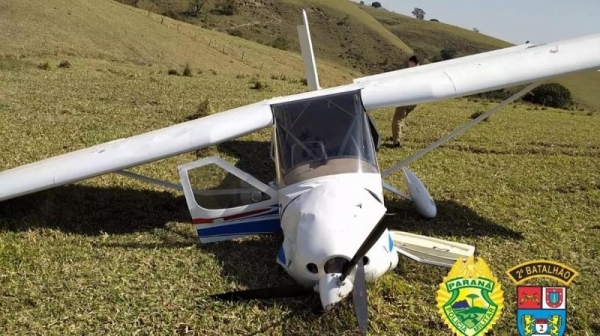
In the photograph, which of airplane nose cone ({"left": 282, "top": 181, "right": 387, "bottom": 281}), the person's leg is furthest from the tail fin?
airplane nose cone ({"left": 282, "top": 181, "right": 387, "bottom": 281})

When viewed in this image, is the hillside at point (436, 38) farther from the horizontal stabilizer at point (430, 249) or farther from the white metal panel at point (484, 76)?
the horizontal stabilizer at point (430, 249)

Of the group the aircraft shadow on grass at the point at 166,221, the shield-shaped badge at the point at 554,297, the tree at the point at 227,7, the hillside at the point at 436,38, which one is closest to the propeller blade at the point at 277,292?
the aircraft shadow on grass at the point at 166,221

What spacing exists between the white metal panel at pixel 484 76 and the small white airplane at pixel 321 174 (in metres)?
0.01

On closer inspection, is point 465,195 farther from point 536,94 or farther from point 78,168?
point 536,94

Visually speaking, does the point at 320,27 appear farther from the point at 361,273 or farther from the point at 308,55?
the point at 361,273

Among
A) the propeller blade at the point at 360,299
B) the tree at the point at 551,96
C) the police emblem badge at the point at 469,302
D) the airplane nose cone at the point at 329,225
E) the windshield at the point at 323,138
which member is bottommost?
the tree at the point at 551,96

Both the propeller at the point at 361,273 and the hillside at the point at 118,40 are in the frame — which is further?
the hillside at the point at 118,40

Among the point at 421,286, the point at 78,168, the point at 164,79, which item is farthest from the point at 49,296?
the point at 164,79

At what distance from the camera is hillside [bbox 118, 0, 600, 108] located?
2662 inches

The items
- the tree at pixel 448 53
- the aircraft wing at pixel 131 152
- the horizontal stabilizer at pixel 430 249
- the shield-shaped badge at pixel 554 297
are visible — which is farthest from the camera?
the tree at pixel 448 53

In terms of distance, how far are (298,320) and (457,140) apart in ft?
28.4

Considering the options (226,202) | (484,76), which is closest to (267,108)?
(226,202)

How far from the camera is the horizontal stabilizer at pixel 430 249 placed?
210 inches

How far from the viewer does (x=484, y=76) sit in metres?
6.57
